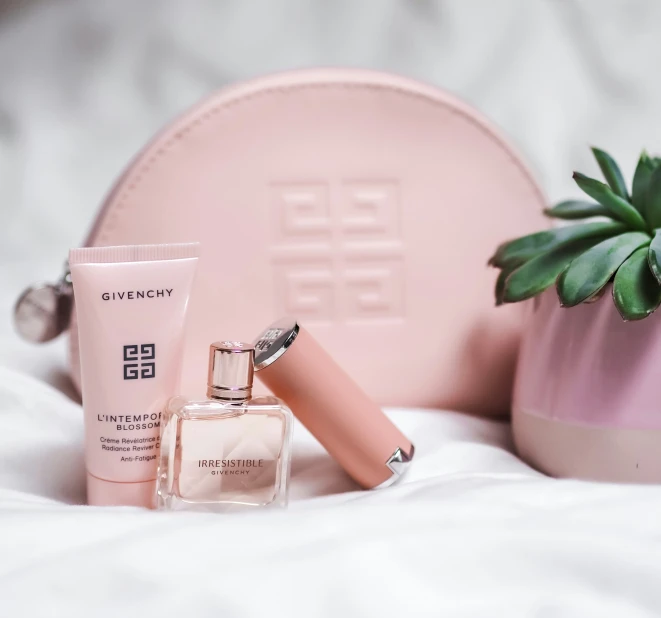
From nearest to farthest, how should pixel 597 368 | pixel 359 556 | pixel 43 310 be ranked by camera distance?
pixel 359 556
pixel 597 368
pixel 43 310

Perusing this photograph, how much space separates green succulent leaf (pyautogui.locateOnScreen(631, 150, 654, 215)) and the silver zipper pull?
0.37 m

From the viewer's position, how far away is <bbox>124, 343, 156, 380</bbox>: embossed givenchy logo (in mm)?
414

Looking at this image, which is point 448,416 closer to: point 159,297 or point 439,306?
point 439,306

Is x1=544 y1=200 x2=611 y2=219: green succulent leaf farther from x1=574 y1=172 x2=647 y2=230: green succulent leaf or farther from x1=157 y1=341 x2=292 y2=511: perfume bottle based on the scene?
x1=157 y1=341 x2=292 y2=511: perfume bottle

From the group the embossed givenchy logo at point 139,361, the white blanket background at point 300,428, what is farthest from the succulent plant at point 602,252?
the embossed givenchy logo at point 139,361

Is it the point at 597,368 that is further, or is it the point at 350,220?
the point at 350,220

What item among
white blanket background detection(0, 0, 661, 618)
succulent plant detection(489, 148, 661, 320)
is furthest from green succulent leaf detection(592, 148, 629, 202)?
white blanket background detection(0, 0, 661, 618)

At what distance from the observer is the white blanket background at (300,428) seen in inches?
12.8

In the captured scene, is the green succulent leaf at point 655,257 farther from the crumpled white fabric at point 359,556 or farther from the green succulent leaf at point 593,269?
the crumpled white fabric at point 359,556

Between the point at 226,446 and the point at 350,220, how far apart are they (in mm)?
211

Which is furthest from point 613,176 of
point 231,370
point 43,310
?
point 43,310

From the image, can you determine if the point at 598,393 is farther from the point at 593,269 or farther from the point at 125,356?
the point at 125,356

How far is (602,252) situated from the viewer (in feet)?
1.43

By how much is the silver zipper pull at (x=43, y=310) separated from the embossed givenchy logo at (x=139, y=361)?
6.0 inches
